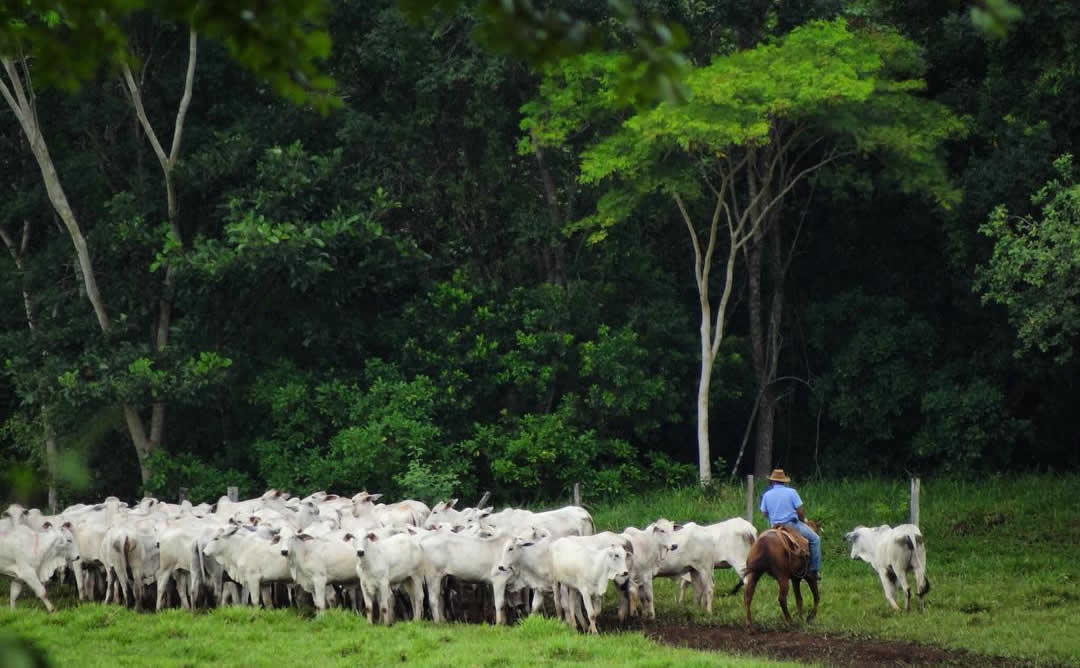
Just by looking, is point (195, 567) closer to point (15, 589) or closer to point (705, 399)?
point (15, 589)

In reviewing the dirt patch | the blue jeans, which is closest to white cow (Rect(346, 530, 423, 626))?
the dirt patch

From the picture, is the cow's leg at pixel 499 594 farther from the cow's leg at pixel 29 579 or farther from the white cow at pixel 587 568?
the cow's leg at pixel 29 579

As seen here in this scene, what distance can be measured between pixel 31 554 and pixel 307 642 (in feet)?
15.9

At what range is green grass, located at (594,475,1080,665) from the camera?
14.7 m

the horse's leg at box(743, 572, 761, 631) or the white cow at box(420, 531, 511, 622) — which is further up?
the white cow at box(420, 531, 511, 622)

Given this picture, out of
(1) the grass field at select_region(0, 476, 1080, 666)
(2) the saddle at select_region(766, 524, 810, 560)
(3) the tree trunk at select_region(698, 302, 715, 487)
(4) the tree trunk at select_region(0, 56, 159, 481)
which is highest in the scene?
(4) the tree trunk at select_region(0, 56, 159, 481)

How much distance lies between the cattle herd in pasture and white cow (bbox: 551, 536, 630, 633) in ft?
0.05

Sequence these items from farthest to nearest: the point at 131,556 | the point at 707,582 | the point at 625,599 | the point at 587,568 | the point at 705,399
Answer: the point at 705,399 < the point at 131,556 < the point at 707,582 < the point at 625,599 < the point at 587,568

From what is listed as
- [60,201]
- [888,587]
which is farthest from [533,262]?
[888,587]

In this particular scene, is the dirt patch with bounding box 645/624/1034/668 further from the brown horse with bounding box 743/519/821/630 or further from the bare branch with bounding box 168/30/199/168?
the bare branch with bounding box 168/30/199/168

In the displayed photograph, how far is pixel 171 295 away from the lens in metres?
28.1

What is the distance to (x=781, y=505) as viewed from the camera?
15719 mm

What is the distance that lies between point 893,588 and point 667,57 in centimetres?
1347

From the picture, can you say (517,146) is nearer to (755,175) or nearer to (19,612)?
(755,175)
